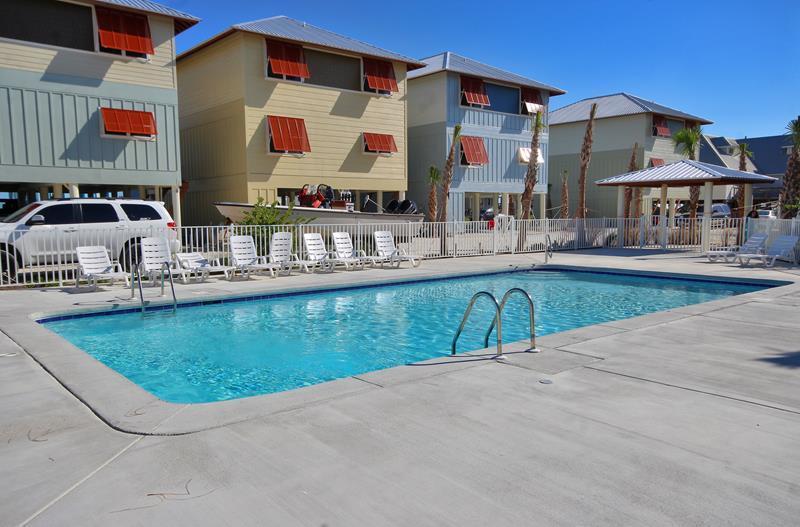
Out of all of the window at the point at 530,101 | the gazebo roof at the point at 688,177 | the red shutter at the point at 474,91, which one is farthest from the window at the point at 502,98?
the gazebo roof at the point at 688,177

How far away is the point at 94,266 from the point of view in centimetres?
1139

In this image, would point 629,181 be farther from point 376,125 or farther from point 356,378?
point 356,378

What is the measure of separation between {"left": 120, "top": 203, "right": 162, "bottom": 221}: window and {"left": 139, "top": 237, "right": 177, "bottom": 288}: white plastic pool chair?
3.50 feet

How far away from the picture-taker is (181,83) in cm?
2306

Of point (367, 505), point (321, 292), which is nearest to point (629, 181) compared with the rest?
point (321, 292)

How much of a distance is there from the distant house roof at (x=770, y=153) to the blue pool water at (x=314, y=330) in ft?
132

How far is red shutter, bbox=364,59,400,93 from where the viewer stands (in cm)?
2198

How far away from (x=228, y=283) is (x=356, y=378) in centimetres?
829

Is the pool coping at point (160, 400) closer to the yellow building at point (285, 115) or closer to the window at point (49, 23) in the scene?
the window at point (49, 23)

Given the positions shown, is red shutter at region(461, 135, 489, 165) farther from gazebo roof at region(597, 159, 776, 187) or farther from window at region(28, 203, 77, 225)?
window at region(28, 203, 77, 225)

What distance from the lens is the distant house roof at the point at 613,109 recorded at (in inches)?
1323

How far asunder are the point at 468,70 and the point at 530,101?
418 cm

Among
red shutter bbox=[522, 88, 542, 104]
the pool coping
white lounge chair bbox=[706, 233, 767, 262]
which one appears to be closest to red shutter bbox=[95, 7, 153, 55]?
the pool coping

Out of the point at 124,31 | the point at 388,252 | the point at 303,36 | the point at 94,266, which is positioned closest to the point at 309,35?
the point at 303,36
